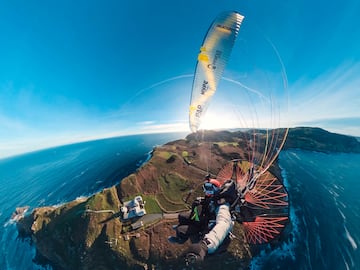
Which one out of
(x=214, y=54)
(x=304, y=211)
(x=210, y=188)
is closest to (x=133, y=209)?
(x=210, y=188)

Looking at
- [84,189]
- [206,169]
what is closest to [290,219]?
[206,169]

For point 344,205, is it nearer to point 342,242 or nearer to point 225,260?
point 342,242

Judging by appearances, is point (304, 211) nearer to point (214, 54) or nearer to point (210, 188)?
point (214, 54)

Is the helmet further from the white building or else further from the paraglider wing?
the white building

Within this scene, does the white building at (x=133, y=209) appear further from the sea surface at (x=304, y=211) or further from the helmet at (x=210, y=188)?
the helmet at (x=210, y=188)

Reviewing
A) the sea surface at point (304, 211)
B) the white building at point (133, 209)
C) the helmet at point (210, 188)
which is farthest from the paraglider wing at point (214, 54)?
the sea surface at point (304, 211)

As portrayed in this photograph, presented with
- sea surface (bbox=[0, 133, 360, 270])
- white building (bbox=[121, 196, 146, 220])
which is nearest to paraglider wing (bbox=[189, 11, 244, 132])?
white building (bbox=[121, 196, 146, 220])
